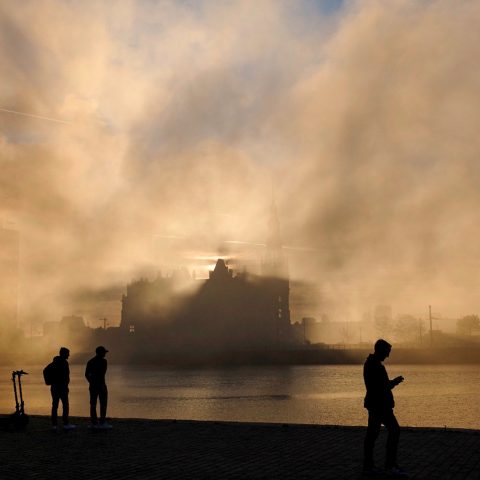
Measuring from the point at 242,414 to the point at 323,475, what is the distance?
4783cm

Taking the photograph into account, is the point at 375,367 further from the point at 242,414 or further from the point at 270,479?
the point at 242,414

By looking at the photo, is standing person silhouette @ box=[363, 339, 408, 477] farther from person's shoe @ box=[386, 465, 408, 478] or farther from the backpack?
the backpack

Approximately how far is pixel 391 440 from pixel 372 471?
66 centimetres

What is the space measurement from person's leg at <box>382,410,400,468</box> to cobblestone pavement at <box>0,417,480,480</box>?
0.45 meters

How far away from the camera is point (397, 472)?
40.2 feet

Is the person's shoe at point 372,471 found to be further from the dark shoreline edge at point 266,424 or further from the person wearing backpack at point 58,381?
the person wearing backpack at point 58,381

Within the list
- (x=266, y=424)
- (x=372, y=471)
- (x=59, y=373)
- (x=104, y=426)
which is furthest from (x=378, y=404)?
(x=59, y=373)

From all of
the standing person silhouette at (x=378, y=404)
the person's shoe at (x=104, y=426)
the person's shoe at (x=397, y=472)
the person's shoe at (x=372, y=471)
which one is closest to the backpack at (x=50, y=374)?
the person's shoe at (x=104, y=426)

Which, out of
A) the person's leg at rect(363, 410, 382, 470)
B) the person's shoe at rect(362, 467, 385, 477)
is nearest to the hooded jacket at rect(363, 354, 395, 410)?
the person's leg at rect(363, 410, 382, 470)

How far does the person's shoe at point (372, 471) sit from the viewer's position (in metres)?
12.5

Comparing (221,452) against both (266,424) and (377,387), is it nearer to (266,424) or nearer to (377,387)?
(377,387)

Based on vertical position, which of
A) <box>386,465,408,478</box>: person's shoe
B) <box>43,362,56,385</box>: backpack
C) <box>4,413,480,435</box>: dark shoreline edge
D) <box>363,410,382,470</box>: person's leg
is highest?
<box>43,362,56,385</box>: backpack

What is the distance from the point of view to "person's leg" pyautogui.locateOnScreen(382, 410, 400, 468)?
12.6 m

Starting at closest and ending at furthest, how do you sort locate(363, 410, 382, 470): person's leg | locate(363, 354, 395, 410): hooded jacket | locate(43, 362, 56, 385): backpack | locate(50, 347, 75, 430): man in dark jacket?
locate(363, 410, 382, 470): person's leg → locate(363, 354, 395, 410): hooded jacket → locate(50, 347, 75, 430): man in dark jacket → locate(43, 362, 56, 385): backpack
